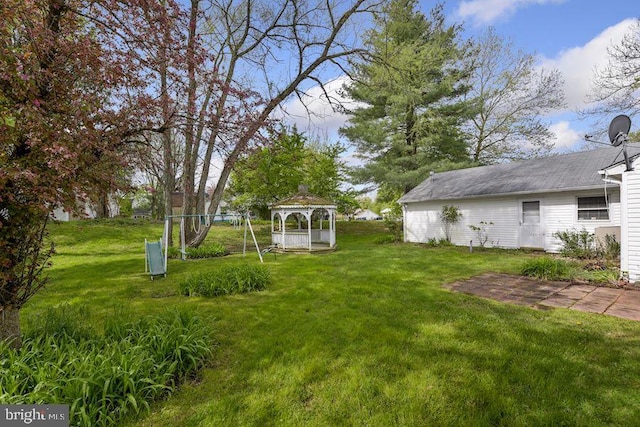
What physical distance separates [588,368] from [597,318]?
1825 millimetres

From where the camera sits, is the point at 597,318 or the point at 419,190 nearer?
the point at 597,318

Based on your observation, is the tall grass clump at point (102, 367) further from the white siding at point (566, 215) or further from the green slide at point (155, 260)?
the white siding at point (566, 215)

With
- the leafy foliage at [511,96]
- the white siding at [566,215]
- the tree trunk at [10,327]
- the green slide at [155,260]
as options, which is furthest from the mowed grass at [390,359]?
the leafy foliage at [511,96]

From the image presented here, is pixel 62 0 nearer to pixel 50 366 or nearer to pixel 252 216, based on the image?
pixel 50 366

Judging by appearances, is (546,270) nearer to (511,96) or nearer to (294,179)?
(294,179)

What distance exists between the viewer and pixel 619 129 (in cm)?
632

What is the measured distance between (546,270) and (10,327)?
935 centimetres

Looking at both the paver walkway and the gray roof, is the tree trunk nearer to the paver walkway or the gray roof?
the paver walkway

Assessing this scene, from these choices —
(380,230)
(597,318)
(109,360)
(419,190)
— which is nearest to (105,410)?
(109,360)

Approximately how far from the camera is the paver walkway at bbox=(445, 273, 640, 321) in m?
4.64

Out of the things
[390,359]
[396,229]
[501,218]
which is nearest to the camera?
[390,359]

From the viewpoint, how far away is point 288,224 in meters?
22.3

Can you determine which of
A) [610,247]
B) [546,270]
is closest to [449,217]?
[610,247]

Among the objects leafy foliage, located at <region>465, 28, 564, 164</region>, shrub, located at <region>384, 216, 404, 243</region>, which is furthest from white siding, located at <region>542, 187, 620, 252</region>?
leafy foliage, located at <region>465, 28, 564, 164</region>
